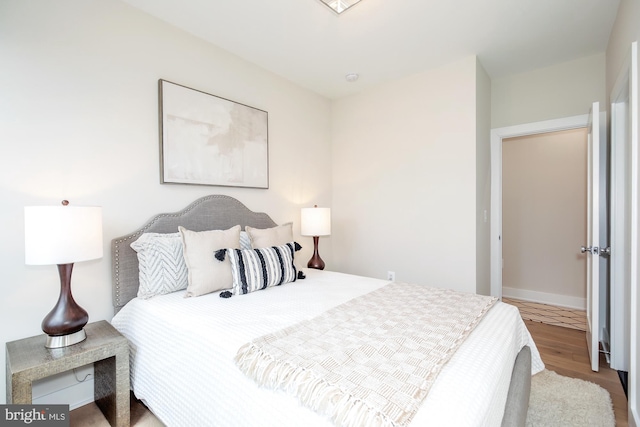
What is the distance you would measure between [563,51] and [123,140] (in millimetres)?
3716

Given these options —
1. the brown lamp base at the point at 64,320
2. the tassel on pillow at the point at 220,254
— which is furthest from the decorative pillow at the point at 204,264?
the brown lamp base at the point at 64,320

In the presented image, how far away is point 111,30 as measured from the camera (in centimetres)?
201

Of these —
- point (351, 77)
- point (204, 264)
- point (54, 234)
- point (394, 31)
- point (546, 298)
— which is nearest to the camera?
point (54, 234)

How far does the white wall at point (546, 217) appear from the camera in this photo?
385 centimetres

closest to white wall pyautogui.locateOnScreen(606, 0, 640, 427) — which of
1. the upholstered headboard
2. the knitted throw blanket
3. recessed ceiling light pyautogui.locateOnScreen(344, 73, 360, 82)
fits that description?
the knitted throw blanket

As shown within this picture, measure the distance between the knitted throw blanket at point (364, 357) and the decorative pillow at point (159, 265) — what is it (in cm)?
101

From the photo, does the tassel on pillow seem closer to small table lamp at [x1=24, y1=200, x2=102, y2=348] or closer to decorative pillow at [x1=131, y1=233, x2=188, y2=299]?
decorative pillow at [x1=131, y1=233, x2=188, y2=299]

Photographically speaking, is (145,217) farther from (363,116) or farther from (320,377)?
(363,116)

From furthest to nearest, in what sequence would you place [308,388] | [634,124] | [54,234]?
1. [634,124]
2. [54,234]
3. [308,388]

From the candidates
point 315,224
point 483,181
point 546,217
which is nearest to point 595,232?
point 483,181

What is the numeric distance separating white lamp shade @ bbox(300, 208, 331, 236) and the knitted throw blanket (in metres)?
1.43

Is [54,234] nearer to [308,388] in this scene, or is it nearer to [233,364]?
[233,364]

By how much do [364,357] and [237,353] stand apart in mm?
506

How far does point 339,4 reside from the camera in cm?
206
